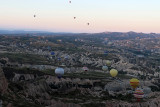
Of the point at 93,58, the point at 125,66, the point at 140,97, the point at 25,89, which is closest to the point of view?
the point at 25,89

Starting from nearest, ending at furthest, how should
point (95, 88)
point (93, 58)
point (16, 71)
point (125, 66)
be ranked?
point (95, 88) → point (16, 71) → point (125, 66) → point (93, 58)

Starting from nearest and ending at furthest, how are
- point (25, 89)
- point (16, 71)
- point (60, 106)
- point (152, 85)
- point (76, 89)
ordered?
1. point (60, 106)
2. point (25, 89)
3. point (76, 89)
4. point (16, 71)
5. point (152, 85)

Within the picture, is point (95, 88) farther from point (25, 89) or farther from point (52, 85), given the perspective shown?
point (25, 89)

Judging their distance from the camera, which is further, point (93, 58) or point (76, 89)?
point (93, 58)

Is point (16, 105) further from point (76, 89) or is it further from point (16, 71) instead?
point (16, 71)

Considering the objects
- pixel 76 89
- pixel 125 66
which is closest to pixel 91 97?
pixel 76 89

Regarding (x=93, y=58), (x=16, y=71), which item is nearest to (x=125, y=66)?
(x=93, y=58)

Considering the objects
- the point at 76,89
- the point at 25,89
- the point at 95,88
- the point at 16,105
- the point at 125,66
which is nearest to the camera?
the point at 16,105

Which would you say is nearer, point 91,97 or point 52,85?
point 91,97

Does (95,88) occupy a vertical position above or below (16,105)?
below
